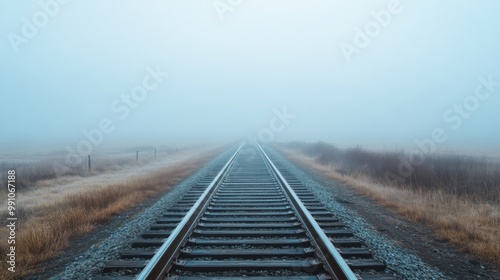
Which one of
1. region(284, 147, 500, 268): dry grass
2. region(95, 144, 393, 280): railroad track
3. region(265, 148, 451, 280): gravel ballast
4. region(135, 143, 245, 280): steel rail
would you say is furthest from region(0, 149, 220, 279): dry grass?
region(284, 147, 500, 268): dry grass

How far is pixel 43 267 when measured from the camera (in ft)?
13.5

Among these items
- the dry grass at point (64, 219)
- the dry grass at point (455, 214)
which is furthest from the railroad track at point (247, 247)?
the dry grass at point (455, 214)

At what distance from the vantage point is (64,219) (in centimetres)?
612

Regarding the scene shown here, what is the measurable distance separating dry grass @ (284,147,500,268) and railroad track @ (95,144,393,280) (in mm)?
1841

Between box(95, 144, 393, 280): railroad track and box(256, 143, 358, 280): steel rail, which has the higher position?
box(256, 143, 358, 280): steel rail

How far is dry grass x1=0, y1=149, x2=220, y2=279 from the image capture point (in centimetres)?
442

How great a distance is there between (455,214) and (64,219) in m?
8.45

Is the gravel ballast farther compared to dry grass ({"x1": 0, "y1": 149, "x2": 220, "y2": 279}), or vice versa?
dry grass ({"x1": 0, "y1": 149, "x2": 220, "y2": 279})

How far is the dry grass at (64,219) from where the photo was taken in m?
4.42

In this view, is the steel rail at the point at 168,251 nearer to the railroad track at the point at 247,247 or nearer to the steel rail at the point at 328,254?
the railroad track at the point at 247,247

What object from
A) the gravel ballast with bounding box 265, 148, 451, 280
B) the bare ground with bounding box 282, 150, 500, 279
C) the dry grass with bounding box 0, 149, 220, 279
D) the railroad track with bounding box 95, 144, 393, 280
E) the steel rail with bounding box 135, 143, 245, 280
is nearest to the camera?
the steel rail with bounding box 135, 143, 245, 280

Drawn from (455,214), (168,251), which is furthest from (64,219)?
(455,214)

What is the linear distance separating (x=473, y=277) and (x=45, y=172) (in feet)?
57.3

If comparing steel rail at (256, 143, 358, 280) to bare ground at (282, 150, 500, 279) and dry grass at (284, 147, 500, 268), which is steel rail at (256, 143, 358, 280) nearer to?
bare ground at (282, 150, 500, 279)
